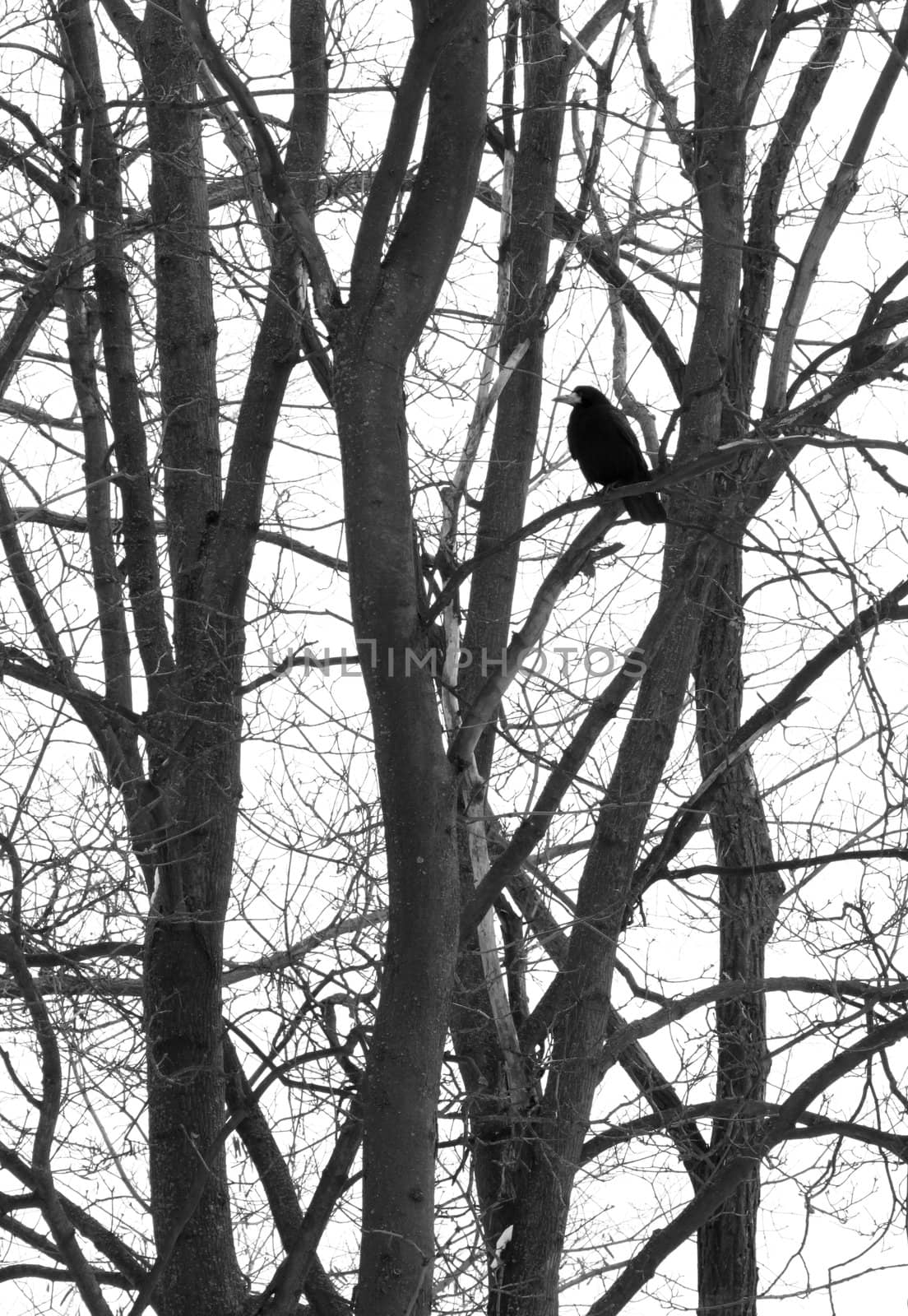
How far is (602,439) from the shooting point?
20.2 ft

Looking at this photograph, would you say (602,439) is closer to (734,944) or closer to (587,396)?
(587,396)

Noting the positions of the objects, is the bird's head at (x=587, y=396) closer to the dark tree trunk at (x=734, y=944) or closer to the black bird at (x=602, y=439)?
the black bird at (x=602, y=439)

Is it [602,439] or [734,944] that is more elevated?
[602,439]

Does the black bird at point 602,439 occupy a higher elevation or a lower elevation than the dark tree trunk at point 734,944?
higher

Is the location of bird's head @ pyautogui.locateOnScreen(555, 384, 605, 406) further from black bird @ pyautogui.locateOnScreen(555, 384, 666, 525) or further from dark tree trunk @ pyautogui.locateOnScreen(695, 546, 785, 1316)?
dark tree trunk @ pyautogui.locateOnScreen(695, 546, 785, 1316)

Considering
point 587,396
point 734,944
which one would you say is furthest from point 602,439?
point 734,944

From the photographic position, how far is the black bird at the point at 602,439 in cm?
612

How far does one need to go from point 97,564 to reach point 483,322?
5.54 ft

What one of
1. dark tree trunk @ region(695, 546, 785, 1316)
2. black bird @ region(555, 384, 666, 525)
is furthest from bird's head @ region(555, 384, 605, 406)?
dark tree trunk @ region(695, 546, 785, 1316)

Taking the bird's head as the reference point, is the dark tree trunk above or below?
below

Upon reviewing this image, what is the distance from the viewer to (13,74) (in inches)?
203

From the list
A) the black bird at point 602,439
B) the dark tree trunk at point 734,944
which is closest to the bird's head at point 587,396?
the black bird at point 602,439

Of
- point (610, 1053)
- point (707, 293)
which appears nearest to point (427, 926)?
point (610, 1053)

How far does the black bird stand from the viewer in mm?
6117
